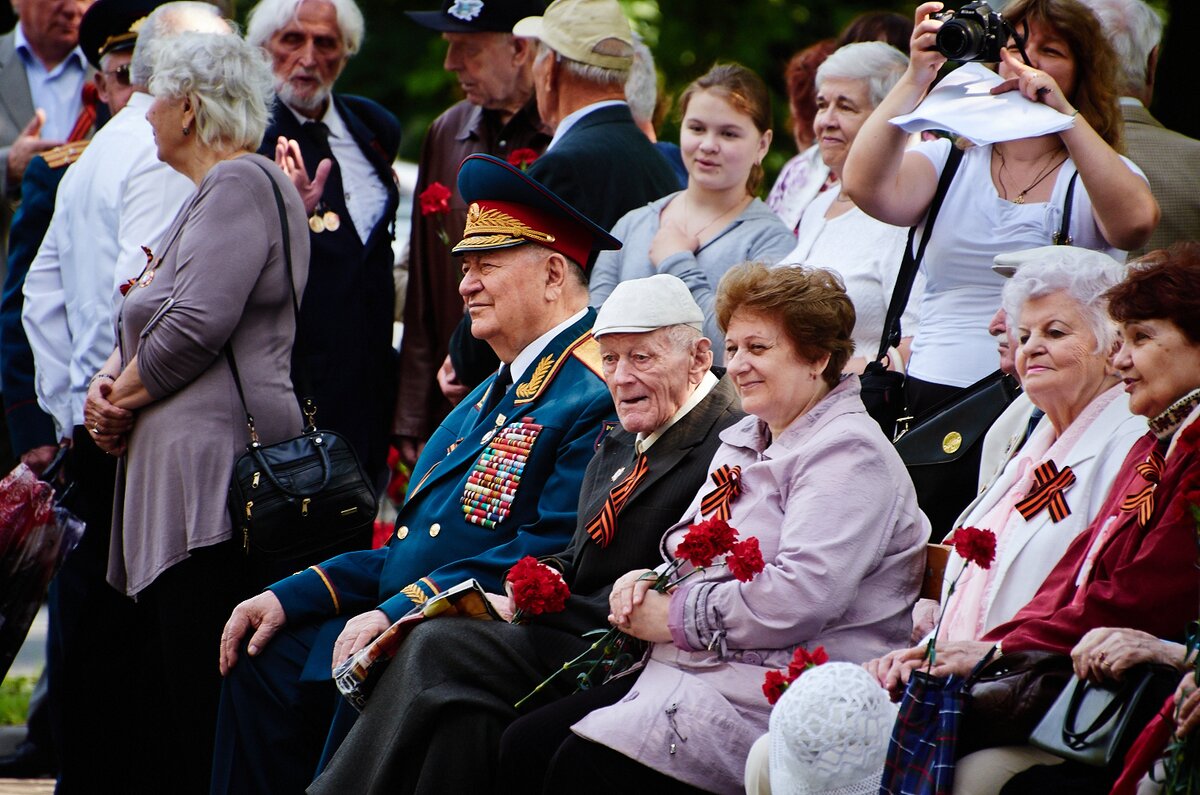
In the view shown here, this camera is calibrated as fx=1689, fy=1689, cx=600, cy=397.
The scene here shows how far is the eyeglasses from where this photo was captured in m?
6.68

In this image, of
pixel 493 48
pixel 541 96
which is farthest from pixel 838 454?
pixel 493 48

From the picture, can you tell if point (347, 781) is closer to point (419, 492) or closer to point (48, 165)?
point (419, 492)

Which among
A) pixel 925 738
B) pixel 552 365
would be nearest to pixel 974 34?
pixel 552 365

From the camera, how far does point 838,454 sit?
3943 millimetres

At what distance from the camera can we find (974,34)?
14.2 feet

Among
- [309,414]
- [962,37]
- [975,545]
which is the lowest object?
[309,414]

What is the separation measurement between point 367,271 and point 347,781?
8.75 feet

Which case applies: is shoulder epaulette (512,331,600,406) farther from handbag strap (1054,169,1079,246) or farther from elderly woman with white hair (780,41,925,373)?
handbag strap (1054,169,1079,246)

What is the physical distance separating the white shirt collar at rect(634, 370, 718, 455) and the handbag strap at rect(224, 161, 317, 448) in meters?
1.36

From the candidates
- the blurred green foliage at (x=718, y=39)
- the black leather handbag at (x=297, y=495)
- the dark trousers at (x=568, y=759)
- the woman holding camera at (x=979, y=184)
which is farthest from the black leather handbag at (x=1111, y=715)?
the blurred green foliage at (x=718, y=39)

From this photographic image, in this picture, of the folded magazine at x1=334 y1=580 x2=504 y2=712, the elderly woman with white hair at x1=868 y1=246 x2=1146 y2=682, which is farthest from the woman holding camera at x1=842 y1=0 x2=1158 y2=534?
the folded magazine at x1=334 y1=580 x2=504 y2=712

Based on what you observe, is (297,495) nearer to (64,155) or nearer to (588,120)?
(588,120)

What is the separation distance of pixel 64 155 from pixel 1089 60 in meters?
4.19

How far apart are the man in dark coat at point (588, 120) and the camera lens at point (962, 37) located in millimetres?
1743
